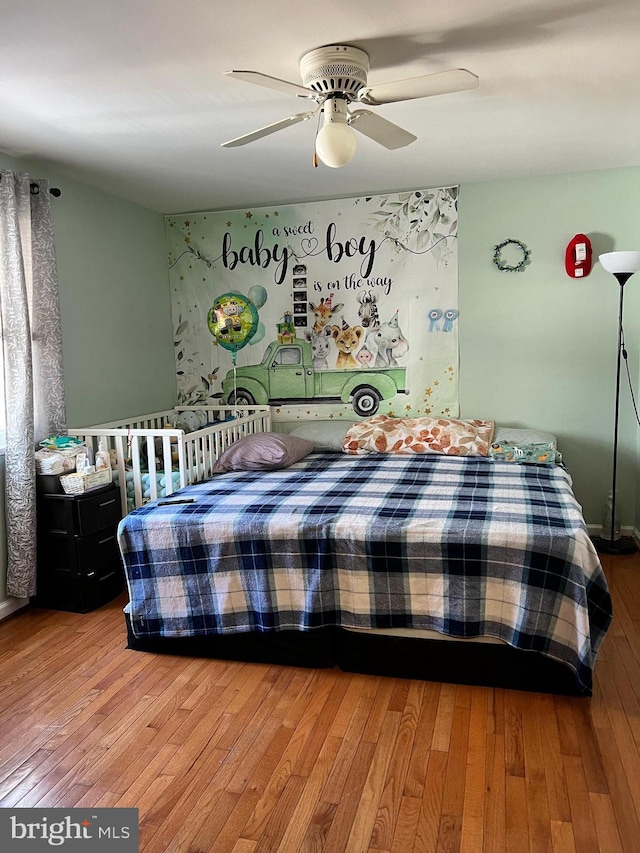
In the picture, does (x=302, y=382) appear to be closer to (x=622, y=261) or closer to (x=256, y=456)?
(x=256, y=456)

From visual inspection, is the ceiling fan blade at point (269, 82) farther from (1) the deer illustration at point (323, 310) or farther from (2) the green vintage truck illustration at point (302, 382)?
(2) the green vintage truck illustration at point (302, 382)

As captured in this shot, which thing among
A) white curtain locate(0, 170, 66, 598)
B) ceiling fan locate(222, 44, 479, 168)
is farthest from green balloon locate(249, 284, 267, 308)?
ceiling fan locate(222, 44, 479, 168)

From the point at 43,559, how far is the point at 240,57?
8.55 ft

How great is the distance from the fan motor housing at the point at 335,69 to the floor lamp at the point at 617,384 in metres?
2.10

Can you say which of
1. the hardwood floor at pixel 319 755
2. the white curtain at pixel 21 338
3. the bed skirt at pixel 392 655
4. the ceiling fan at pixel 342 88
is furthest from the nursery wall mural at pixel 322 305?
the hardwood floor at pixel 319 755

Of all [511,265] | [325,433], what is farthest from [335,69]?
[325,433]

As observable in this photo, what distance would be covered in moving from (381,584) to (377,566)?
7 cm

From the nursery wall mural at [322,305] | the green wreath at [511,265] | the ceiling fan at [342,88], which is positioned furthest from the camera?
the nursery wall mural at [322,305]

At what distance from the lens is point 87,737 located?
7.18 feet

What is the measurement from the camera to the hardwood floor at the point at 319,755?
1.72 meters

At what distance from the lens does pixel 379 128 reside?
249 centimetres

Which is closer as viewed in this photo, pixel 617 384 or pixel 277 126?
pixel 277 126

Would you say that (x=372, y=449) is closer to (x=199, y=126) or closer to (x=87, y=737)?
(x=199, y=126)

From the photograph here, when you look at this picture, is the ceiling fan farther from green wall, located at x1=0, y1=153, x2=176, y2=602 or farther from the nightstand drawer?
the nightstand drawer
